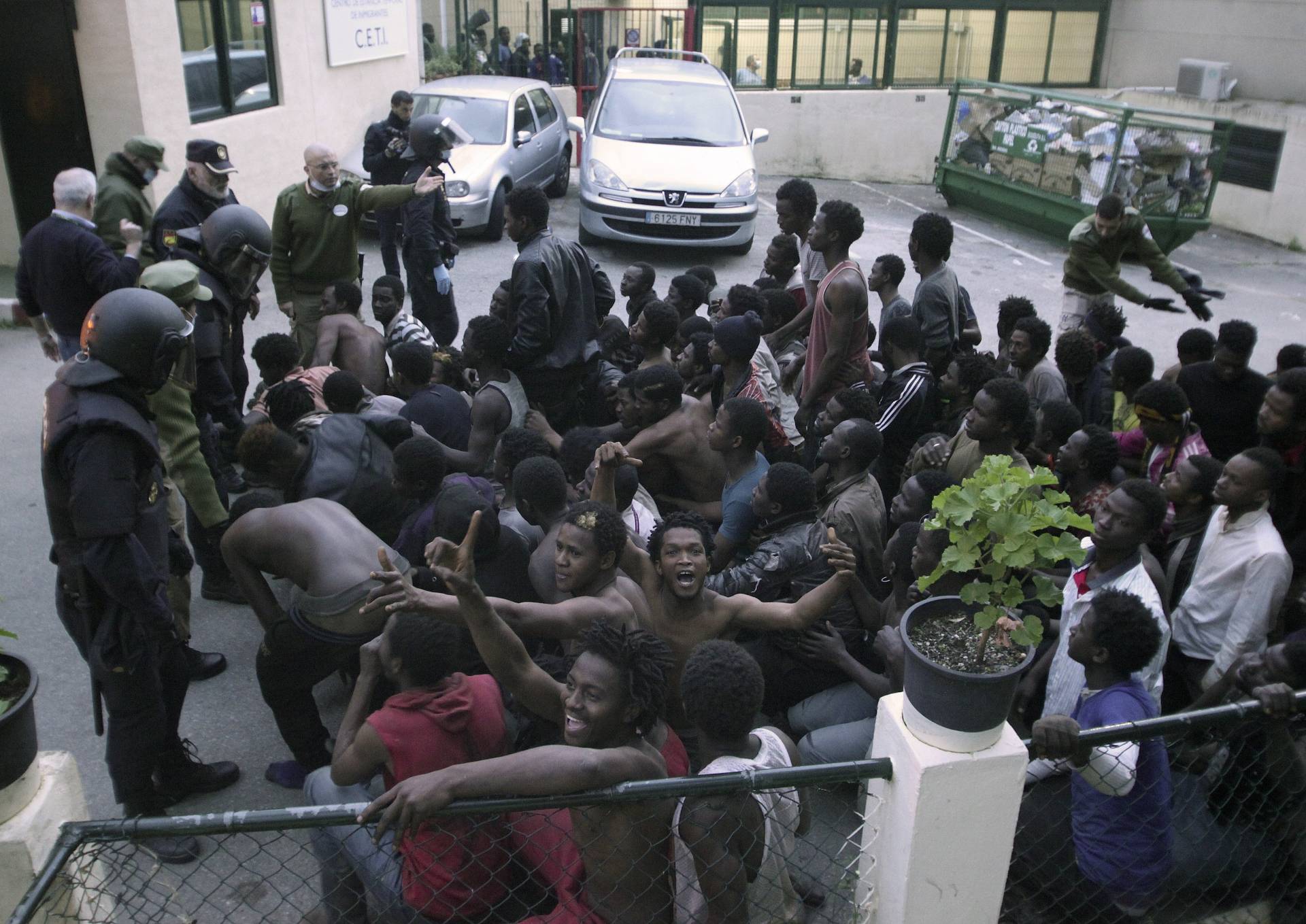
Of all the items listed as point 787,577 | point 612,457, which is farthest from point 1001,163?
point 612,457

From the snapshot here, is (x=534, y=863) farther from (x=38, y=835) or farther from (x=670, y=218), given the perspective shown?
(x=670, y=218)

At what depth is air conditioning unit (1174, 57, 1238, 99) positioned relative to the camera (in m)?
17.0

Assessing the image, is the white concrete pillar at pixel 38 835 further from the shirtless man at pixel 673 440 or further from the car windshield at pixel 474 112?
the car windshield at pixel 474 112

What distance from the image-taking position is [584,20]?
19.0 metres

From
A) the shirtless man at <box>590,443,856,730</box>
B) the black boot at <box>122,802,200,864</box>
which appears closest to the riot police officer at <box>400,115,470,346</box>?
the shirtless man at <box>590,443,856,730</box>

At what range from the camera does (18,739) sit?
2.62 m

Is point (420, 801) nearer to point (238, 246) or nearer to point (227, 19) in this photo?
point (238, 246)

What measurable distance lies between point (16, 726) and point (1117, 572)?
11.6 feet

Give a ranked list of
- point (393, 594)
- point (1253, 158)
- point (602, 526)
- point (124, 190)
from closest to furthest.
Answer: point (393, 594) < point (602, 526) < point (124, 190) < point (1253, 158)

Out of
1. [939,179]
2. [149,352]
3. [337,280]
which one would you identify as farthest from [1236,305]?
[149,352]

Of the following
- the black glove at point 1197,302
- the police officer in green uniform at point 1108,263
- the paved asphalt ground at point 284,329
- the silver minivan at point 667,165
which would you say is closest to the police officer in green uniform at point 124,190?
the paved asphalt ground at point 284,329

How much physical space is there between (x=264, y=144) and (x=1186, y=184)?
10829 mm

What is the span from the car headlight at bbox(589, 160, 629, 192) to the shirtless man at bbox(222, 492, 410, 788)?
8607mm

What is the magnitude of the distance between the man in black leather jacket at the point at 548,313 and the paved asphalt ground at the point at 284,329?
211 cm
